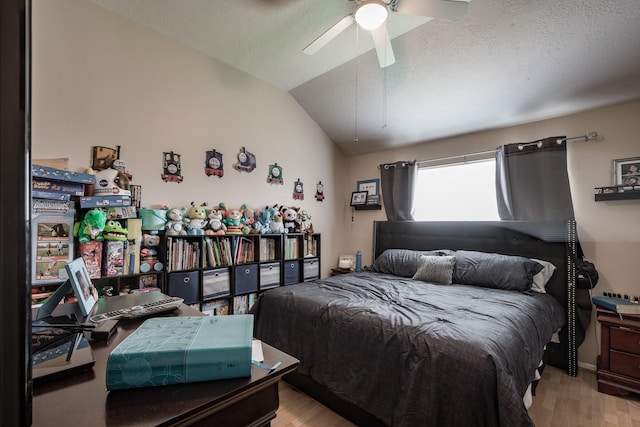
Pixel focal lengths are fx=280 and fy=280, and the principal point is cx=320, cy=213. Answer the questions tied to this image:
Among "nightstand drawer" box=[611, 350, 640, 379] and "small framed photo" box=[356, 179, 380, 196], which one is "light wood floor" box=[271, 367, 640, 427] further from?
"small framed photo" box=[356, 179, 380, 196]

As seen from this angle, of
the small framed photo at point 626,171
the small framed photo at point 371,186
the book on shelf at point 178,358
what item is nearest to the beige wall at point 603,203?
the small framed photo at point 626,171

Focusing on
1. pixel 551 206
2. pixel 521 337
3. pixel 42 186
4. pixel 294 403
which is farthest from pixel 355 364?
pixel 551 206

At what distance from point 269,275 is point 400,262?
4.84ft

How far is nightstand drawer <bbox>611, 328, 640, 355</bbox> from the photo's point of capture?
6.64 feet

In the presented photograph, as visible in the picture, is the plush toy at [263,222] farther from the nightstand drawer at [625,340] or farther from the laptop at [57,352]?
the nightstand drawer at [625,340]

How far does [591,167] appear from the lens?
2520 mm

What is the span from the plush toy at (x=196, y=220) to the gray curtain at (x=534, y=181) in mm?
2982

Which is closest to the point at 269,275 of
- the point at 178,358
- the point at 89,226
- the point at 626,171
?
the point at 89,226

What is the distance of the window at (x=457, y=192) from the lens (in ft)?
10.2

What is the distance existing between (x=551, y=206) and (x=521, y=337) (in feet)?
5.52

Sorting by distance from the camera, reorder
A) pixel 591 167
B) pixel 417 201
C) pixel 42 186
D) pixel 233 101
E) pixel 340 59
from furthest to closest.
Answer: pixel 417 201 < pixel 233 101 < pixel 340 59 < pixel 591 167 < pixel 42 186

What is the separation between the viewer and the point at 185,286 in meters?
2.41

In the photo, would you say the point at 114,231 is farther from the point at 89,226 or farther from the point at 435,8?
the point at 435,8

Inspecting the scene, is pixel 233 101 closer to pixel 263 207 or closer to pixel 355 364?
pixel 263 207
